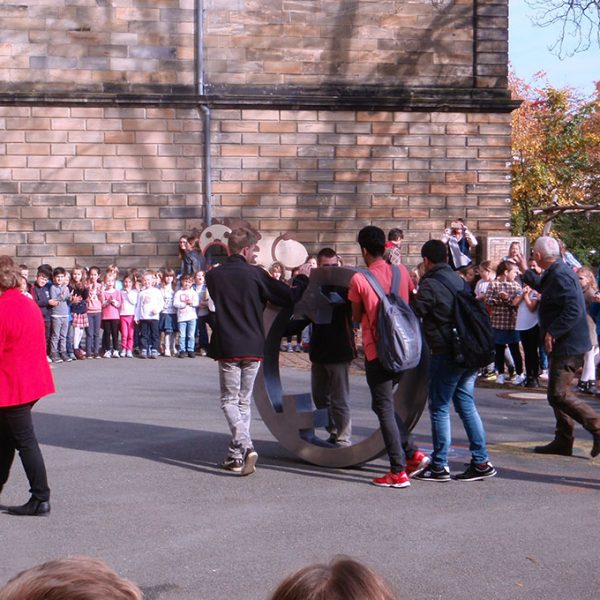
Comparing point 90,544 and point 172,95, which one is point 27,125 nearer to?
point 172,95

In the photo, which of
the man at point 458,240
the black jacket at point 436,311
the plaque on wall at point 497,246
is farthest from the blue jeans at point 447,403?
the plaque on wall at point 497,246

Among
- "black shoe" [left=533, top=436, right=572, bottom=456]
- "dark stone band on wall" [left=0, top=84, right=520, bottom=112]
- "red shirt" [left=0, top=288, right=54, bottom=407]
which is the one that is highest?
"dark stone band on wall" [left=0, top=84, right=520, bottom=112]

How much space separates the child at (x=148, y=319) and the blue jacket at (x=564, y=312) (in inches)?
445

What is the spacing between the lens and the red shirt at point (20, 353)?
24.1 ft

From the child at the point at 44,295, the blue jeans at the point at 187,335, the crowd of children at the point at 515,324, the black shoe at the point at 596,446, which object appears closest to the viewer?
the black shoe at the point at 596,446

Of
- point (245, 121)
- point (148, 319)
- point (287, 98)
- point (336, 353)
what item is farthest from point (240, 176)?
point (336, 353)

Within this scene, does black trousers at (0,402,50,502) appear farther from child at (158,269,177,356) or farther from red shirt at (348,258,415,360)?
child at (158,269,177,356)

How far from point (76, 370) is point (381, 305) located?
398 inches

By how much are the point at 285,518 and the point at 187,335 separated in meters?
12.8

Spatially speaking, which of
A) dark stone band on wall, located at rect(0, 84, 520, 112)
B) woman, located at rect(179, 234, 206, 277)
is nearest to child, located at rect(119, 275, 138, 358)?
woman, located at rect(179, 234, 206, 277)

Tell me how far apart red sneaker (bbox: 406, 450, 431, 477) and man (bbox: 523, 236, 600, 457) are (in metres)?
1.29

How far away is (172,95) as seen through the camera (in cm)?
2361

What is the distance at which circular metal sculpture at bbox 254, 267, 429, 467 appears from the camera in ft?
28.8

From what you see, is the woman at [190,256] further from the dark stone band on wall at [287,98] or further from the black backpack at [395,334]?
the black backpack at [395,334]
